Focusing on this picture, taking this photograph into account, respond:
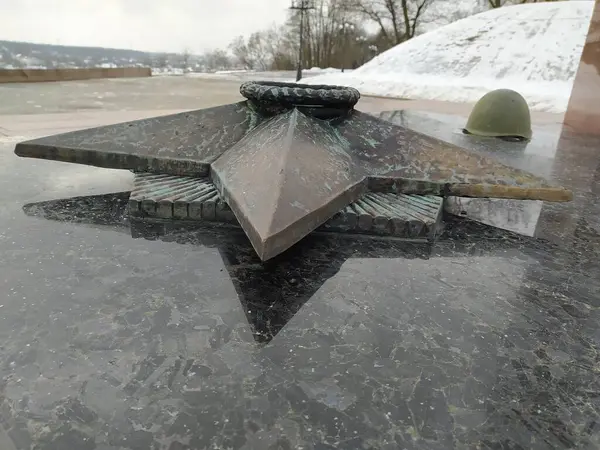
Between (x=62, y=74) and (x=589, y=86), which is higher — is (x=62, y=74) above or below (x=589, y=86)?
below

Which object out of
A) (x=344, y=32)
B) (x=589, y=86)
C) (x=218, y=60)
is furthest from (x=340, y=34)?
(x=589, y=86)

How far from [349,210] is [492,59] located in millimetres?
16863

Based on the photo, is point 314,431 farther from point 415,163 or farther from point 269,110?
point 269,110

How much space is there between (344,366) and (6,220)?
189cm

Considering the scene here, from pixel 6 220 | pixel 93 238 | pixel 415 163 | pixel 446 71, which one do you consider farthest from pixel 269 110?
pixel 446 71

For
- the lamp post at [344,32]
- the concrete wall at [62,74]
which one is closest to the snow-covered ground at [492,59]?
the concrete wall at [62,74]

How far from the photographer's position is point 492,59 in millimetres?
16531

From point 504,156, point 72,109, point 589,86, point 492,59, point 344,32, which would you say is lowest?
point 72,109

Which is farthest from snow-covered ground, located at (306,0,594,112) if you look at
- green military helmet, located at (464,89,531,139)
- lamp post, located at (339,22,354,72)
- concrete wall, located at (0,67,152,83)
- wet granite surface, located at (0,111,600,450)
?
lamp post, located at (339,22,354,72)

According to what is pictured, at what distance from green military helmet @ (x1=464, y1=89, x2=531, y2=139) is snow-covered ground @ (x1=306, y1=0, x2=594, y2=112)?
6.79 m

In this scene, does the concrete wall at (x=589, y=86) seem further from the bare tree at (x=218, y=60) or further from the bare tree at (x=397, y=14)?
the bare tree at (x=218, y=60)

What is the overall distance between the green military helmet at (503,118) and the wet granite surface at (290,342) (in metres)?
4.59

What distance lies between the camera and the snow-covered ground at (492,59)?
14.5m

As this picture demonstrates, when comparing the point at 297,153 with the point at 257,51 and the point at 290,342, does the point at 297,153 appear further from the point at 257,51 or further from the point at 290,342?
the point at 257,51
